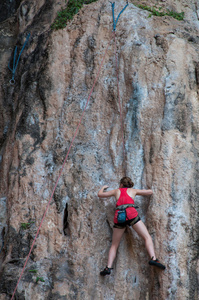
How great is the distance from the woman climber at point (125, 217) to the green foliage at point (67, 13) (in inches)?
168

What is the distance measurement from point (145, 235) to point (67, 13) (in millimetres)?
5533

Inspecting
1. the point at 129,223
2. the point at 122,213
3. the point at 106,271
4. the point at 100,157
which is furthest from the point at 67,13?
the point at 106,271

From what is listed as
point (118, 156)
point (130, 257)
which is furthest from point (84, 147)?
point (130, 257)

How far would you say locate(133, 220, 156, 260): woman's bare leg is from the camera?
5.55m

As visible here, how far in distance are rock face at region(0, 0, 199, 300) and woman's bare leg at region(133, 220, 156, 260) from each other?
0.49 feet

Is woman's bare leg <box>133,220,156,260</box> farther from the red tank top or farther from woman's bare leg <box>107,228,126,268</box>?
woman's bare leg <box>107,228,126,268</box>

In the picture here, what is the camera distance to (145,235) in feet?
18.6

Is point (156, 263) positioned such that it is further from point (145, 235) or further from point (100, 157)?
point (100, 157)

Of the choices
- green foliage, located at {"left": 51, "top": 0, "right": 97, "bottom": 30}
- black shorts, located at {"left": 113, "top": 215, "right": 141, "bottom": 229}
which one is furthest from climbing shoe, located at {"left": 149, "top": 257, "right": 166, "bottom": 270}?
green foliage, located at {"left": 51, "top": 0, "right": 97, "bottom": 30}

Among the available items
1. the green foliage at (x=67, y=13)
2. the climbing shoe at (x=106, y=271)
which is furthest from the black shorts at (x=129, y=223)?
the green foliage at (x=67, y=13)

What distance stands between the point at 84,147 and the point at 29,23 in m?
4.26

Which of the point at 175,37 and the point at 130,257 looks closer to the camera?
the point at 130,257

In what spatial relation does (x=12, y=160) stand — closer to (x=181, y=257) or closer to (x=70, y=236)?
(x=70, y=236)

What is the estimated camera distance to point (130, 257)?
5941 mm
